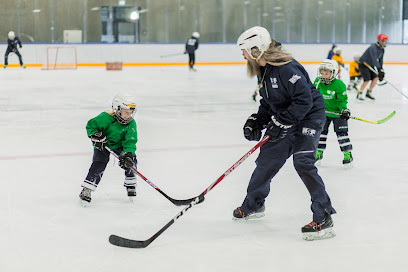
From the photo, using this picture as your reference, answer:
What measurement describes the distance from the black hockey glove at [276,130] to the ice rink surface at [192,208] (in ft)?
1.54

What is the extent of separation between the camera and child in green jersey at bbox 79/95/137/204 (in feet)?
11.1

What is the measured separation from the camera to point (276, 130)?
2.91 meters

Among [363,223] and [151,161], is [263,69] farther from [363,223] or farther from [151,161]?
[151,161]

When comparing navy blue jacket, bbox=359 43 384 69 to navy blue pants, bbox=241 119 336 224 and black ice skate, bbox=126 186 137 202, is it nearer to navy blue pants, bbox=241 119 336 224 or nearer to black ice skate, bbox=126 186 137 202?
black ice skate, bbox=126 186 137 202

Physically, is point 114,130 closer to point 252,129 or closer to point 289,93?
point 252,129

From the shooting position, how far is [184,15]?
76.4 feet

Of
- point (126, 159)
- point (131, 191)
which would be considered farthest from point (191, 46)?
point (126, 159)

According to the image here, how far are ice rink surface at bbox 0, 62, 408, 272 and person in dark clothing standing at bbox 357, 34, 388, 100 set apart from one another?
8.12 feet

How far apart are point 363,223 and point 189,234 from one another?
2.92 ft

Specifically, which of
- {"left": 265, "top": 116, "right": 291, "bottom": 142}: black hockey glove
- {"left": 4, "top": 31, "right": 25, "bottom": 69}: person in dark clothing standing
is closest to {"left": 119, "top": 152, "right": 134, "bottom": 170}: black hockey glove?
{"left": 265, "top": 116, "right": 291, "bottom": 142}: black hockey glove

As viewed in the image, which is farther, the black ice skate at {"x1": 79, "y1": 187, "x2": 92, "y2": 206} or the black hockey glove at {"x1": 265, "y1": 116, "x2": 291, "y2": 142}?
the black ice skate at {"x1": 79, "y1": 187, "x2": 92, "y2": 206}

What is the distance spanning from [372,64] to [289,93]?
24.1ft

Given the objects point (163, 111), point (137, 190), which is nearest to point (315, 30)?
point (163, 111)

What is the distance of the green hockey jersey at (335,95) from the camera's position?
15.4 ft
